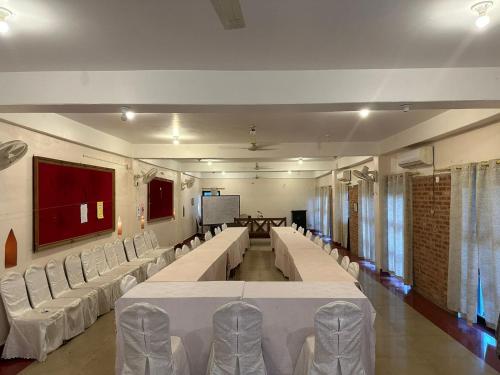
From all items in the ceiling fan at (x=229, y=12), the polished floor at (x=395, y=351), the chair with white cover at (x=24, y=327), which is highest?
the ceiling fan at (x=229, y=12)

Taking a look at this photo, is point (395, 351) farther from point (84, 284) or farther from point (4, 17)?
point (4, 17)

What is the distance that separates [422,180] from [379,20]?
4276mm

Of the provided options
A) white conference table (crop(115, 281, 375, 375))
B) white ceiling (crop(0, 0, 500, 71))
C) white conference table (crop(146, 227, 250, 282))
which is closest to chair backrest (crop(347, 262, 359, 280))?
white conference table (crop(115, 281, 375, 375))

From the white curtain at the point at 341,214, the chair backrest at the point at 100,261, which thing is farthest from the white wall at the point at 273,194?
the chair backrest at the point at 100,261

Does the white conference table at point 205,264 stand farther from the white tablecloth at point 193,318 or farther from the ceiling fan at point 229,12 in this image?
the ceiling fan at point 229,12

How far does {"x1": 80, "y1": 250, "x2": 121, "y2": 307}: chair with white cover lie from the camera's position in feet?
16.9

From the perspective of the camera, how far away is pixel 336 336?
250 cm

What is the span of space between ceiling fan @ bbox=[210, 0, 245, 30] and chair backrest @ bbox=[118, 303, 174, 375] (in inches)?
77.7

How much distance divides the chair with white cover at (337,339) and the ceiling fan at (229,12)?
2.00 meters

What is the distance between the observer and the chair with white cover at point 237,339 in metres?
2.55

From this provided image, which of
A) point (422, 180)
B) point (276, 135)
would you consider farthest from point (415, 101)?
point (276, 135)

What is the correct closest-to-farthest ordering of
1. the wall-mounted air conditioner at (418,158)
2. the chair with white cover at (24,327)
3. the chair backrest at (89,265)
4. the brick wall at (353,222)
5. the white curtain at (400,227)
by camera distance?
the chair with white cover at (24,327), the chair backrest at (89,265), the wall-mounted air conditioner at (418,158), the white curtain at (400,227), the brick wall at (353,222)

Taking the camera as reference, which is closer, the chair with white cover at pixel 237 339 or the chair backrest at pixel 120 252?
the chair with white cover at pixel 237 339

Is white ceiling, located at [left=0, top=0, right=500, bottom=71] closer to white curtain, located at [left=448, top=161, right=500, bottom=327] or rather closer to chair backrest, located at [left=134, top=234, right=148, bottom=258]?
white curtain, located at [left=448, top=161, right=500, bottom=327]
